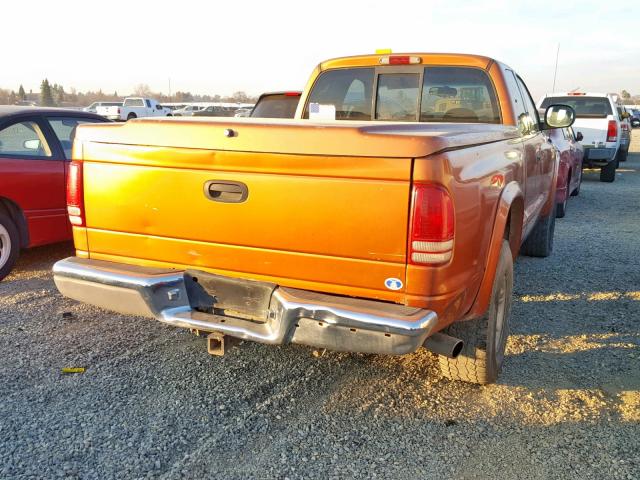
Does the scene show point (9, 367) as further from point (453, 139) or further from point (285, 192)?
point (453, 139)

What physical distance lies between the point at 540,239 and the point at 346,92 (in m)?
3.01

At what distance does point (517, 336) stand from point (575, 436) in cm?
143

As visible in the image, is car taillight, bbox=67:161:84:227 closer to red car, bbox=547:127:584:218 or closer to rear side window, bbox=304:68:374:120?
rear side window, bbox=304:68:374:120

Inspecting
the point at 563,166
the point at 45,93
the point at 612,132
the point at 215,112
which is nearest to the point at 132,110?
the point at 215,112

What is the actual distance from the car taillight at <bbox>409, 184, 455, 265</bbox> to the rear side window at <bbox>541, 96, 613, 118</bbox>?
1317 cm

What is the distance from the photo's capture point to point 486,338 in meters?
3.33

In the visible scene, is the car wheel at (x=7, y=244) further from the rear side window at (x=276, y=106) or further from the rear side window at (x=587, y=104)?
the rear side window at (x=587, y=104)

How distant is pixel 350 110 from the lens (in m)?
5.20

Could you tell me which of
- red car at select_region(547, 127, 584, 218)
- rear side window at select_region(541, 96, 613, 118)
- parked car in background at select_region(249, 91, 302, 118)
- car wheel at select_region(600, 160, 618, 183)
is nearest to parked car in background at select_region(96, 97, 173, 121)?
rear side window at select_region(541, 96, 613, 118)

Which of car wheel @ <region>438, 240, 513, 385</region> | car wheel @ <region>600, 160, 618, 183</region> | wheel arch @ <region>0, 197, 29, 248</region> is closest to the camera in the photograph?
Answer: car wheel @ <region>438, 240, 513, 385</region>

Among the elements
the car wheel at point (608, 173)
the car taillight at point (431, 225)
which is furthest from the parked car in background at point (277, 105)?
the car wheel at point (608, 173)

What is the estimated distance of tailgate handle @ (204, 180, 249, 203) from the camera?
292cm

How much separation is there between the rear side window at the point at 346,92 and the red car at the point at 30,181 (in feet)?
8.84

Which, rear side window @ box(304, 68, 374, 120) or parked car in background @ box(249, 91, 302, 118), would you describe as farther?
parked car in background @ box(249, 91, 302, 118)
